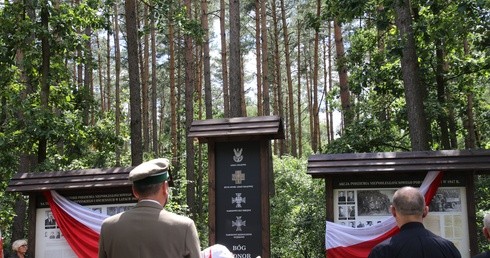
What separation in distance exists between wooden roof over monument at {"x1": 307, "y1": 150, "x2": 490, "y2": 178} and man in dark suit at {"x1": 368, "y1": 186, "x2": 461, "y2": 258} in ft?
15.1

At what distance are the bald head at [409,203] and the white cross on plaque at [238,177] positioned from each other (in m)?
5.79

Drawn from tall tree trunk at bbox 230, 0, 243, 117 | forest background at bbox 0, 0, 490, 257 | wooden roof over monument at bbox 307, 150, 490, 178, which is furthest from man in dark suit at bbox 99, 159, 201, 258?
tall tree trunk at bbox 230, 0, 243, 117

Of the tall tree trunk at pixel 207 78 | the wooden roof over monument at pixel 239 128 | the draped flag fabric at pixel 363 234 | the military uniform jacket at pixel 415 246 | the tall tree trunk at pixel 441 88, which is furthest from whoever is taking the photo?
the tall tree trunk at pixel 207 78

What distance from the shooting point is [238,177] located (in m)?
9.26

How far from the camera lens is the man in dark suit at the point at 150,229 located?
124 inches

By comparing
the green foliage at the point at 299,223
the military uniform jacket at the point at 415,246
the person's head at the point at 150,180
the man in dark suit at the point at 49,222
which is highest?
the person's head at the point at 150,180

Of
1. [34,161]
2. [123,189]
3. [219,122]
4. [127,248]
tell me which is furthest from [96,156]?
[127,248]

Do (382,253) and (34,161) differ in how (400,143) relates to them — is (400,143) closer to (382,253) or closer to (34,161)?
(34,161)

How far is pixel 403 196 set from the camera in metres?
3.51

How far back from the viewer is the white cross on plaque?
9.23 m

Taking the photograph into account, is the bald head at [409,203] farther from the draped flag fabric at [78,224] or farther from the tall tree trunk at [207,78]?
the tall tree trunk at [207,78]

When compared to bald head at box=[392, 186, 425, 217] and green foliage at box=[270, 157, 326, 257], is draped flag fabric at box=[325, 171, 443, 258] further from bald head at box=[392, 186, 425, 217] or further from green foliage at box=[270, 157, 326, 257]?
bald head at box=[392, 186, 425, 217]

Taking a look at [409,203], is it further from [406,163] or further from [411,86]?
[411,86]

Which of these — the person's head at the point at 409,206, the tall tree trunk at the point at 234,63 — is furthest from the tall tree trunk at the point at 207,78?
the person's head at the point at 409,206
